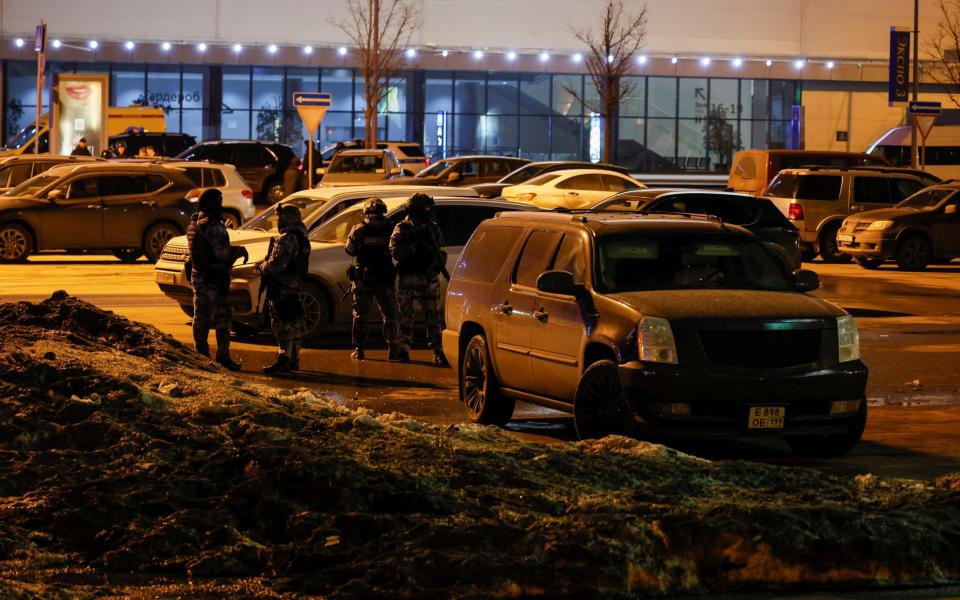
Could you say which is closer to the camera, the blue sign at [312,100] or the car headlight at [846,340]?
the car headlight at [846,340]

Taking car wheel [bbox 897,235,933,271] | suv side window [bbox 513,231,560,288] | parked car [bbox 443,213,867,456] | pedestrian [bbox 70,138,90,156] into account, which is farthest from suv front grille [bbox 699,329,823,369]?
pedestrian [bbox 70,138,90,156]

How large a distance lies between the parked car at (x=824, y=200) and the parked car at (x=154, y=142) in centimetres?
2142

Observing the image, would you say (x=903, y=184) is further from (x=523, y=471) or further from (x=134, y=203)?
(x=523, y=471)

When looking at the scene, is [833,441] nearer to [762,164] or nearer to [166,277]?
[166,277]

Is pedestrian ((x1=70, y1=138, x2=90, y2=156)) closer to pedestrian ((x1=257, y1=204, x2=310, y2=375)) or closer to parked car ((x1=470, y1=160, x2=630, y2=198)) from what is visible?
parked car ((x1=470, y1=160, x2=630, y2=198))

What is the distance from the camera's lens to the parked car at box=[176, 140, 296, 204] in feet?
141

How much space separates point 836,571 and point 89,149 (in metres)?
39.2

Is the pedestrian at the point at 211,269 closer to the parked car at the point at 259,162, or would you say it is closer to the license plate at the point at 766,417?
the license plate at the point at 766,417

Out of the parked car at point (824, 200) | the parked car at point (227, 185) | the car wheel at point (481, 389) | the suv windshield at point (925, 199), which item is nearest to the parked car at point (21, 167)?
the parked car at point (227, 185)

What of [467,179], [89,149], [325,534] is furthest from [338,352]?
[89,149]

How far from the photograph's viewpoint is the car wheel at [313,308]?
56.0 feet

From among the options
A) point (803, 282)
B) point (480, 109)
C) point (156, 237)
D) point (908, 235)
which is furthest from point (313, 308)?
point (480, 109)

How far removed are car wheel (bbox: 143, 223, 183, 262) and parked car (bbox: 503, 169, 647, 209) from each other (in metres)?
8.39

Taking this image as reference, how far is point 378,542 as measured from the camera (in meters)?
7.13
